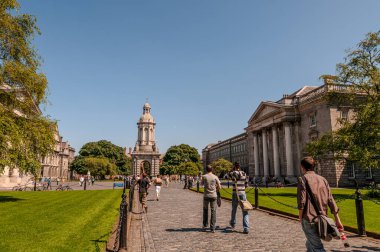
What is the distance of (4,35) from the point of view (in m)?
17.7

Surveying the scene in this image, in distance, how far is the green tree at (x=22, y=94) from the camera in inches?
669

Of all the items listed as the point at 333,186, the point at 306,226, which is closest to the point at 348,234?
the point at 306,226

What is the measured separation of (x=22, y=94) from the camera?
19.2 meters

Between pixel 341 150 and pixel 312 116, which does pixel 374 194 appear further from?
pixel 312 116

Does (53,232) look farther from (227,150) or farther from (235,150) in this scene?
(227,150)

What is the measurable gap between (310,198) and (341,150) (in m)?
20.8

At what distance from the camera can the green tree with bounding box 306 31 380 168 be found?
20266mm

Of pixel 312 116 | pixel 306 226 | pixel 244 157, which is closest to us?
pixel 306 226

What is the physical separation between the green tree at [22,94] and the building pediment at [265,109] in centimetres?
3586

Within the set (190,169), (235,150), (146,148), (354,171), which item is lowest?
(354,171)

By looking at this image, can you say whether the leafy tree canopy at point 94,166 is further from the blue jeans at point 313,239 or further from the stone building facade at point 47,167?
the blue jeans at point 313,239

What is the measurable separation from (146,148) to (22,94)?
213 ft

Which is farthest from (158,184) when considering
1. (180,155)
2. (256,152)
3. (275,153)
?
(180,155)

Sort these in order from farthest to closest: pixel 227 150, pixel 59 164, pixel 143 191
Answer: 1. pixel 227 150
2. pixel 59 164
3. pixel 143 191
